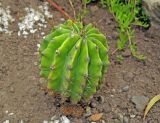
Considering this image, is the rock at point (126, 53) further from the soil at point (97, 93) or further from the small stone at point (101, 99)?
the small stone at point (101, 99)

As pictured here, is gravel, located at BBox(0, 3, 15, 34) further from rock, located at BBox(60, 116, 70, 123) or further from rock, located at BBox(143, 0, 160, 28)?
rock, located at BBox(143, 0, 160, 28)

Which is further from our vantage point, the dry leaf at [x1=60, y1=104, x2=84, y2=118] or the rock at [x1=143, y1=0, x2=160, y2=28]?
the rock at [x1=143, y1=0, x2=160, y2=28]

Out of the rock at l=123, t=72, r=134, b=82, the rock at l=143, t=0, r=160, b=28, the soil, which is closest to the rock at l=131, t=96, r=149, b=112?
the soil

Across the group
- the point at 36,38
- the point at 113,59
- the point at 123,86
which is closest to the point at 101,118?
the point at 123,86

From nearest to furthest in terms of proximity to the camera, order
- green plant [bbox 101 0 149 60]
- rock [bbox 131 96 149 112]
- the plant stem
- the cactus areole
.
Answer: the cactus areole < rock [bbox 131 96 149 112] < green plant [bbox 101 0 149 60] < the plant stem

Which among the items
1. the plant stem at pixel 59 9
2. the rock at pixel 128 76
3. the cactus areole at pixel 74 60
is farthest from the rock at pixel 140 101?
the plant stem at pixel 59 9

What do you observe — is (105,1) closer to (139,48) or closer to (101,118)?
(139,48)
